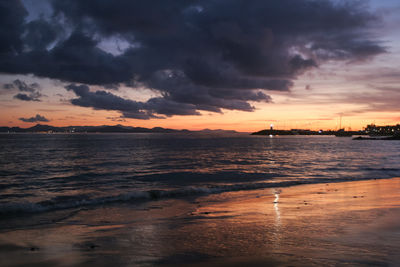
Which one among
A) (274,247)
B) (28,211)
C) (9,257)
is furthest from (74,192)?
(274,247)

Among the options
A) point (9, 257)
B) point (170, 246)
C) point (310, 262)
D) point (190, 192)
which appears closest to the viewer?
point (310, 262)

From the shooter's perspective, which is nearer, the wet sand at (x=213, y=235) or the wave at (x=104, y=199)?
the wet sand at (x=213, y=235)

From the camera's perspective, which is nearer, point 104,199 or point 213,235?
point 213,235

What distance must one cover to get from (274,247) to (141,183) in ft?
58.3

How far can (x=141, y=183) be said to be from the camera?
79.8 feet

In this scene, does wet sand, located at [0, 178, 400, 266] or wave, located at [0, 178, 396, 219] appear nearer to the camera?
wet sand, located at [0, 178, 400, 266]

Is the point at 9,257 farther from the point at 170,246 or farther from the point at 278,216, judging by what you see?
the point at 278,216

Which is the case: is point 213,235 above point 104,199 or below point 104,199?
above

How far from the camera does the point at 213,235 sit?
9.20 meters

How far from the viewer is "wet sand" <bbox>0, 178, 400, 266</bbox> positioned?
7226 millimetres

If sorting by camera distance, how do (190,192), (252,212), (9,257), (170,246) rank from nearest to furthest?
(9,257) < (170,246) < (252,212) < (190,192)

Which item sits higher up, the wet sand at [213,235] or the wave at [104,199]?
the wet sand at [213,235]

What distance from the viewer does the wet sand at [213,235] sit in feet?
23.7

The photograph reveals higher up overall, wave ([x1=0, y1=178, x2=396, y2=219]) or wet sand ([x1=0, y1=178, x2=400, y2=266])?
wet sand ([x1=0, y1=178, x2=400, y2=266])
